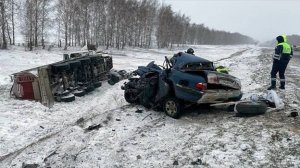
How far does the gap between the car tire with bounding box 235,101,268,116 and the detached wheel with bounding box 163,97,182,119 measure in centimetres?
154

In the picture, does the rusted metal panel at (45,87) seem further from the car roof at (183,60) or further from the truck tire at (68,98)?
the car roof at (183,60)

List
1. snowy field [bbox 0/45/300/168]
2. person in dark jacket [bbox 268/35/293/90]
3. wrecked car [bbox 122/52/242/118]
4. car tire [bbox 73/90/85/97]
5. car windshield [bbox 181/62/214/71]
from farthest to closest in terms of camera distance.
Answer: car tire [bbox 73/90/85/97]
person in dark jacket [bbox 268/35/293/90]
car windshield [bbox 181/62/214/71]
wrecked car [bbox 122/52/242/118]
snowy field [bbox 0/45/300/168]

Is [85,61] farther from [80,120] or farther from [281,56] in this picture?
[281,56]

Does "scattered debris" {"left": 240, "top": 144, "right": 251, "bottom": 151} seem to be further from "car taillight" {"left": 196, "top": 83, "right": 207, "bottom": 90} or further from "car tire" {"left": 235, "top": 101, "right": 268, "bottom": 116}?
"car taillight" {"left": 196, "top": 83, "right": 207, "bottom": 90}

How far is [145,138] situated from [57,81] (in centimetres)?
640

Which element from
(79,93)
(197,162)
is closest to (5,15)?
(79,93)

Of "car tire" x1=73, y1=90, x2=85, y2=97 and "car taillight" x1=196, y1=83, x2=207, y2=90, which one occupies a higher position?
"car taillight" x1=196, y1=83, x2=207, y2=90

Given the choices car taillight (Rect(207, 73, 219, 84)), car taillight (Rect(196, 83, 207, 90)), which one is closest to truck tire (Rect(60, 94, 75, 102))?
car taillight (Rect(196, 83, 207, 90))

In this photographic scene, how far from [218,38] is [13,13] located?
123 m

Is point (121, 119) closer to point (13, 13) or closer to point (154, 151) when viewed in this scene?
point (154, 151)

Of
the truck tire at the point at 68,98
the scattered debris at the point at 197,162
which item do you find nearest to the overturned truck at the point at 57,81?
the truck tire at the point at 68,98

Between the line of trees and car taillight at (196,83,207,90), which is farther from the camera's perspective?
the line of trees

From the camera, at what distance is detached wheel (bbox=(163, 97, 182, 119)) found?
31.1ft

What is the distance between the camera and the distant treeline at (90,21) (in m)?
36.1
